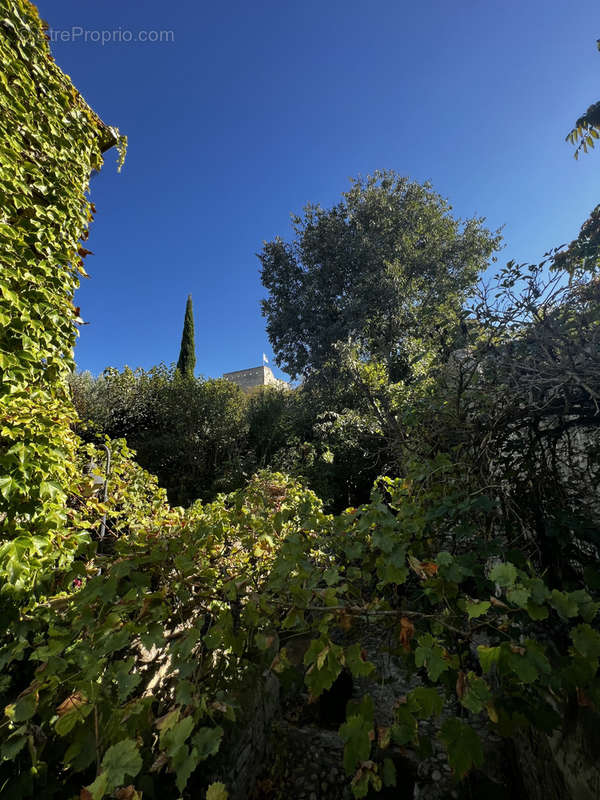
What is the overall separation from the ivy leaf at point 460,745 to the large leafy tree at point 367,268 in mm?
10608

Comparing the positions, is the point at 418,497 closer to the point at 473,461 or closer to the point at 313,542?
the point at 473,461

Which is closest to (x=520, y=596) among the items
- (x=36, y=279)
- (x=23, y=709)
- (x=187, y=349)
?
(x=23, y=709)

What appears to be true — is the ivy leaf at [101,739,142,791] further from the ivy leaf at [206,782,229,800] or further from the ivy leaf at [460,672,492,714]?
the ivy leaf at [460,672,492,714]

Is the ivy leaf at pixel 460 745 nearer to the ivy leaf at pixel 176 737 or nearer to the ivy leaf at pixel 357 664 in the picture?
the ivy leaf at pixel 357 664

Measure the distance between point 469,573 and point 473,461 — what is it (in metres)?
0.90

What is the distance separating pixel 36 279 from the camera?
2107 mm

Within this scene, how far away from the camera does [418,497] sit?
2.10 m

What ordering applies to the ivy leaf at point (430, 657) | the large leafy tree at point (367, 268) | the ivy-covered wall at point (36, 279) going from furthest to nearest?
the large leafy tree at point (367, 268) → the ivy-covered wall at point (36, 279) → the ivy leaf at point (430, 657)

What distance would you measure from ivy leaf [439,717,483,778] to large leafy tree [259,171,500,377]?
10.6 m

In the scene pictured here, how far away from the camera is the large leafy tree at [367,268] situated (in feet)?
39.2

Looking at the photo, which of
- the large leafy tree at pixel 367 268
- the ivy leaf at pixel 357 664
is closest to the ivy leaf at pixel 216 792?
the ivy leaf at pixel 357 664

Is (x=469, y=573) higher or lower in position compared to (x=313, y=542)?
lower

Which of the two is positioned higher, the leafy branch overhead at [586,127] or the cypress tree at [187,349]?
the cypress tree at [187,349]

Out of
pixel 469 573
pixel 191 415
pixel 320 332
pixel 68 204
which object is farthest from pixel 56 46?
pixel 320 332
